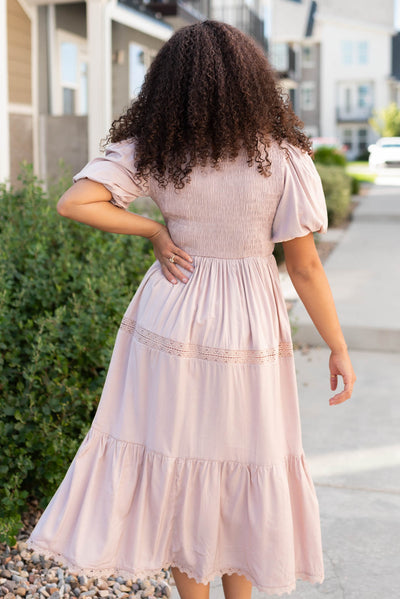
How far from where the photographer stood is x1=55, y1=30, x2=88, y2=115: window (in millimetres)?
9641

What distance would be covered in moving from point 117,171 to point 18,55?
7526 millimetres

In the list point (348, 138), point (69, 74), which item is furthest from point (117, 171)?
point (348, 138)

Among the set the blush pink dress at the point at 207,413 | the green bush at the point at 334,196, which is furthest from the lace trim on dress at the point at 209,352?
the green bush at the point at 334,196

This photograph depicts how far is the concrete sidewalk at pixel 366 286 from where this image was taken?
6215mm

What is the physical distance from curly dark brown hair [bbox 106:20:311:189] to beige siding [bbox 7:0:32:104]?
7242 millimetres

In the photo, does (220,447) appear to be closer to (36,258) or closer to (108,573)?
(108,573)

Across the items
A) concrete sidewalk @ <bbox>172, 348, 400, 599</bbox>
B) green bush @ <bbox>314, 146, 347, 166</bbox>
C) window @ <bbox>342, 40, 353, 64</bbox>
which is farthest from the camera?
window @ <bbox>342, 40, 353, 64</bbox>

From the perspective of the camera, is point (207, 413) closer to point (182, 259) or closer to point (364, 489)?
point (182, 259)

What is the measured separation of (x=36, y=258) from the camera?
3576mm

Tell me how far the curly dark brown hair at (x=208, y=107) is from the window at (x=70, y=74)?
313 inches

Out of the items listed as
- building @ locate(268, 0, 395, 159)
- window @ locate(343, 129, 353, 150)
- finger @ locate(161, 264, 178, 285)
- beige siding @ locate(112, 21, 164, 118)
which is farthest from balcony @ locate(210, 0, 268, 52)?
window @ locate(343, 129, 353, 150)

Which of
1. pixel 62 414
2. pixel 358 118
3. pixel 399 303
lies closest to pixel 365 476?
pixel 62 414

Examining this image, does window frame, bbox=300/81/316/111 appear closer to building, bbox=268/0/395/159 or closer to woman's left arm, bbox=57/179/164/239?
building, bbox=268/0/395/159

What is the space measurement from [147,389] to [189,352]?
0.57ft
